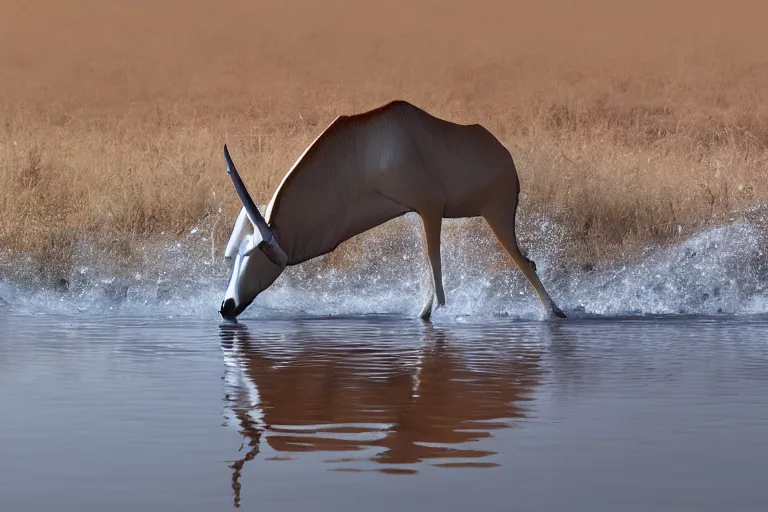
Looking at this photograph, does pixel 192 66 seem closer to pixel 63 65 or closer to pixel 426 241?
pixel 63 65

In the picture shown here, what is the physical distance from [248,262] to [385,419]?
494 centimetres

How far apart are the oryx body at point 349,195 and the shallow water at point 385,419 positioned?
0.60 meters

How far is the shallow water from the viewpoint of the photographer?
17.5 feet

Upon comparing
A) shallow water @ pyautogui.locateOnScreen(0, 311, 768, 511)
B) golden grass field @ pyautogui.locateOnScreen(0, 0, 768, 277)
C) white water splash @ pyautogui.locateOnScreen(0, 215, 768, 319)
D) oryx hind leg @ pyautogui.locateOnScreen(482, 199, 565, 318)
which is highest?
golden grass field @ pyautogui.locateOnScreen(0, 0, 768, 277)

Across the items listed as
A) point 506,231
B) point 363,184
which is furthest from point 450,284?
point 363,184

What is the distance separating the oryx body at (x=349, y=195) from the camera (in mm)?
11844

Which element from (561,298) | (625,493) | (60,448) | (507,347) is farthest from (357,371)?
(561,298)

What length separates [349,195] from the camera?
12.1 m

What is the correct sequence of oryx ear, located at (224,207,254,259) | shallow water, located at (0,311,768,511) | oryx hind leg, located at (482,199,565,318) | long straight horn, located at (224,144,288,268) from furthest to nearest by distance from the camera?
oryx hind leg, located at (482,199,565,318) < oryx ear, located at (224,207,254,259) < long straight horn, located at (224,144,288,268) < shallow water, located at (0,311,768,511)

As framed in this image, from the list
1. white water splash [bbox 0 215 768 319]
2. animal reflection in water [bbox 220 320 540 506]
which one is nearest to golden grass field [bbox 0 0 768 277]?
white water splash [bbox 0 215 768 319]

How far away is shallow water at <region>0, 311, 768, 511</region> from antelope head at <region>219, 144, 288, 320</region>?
462mm

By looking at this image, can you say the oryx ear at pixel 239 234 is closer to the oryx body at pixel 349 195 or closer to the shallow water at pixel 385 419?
the oryx body at pixel 349 195

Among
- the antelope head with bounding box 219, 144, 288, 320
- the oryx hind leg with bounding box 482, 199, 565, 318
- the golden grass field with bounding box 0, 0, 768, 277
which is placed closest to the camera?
the antelope head with bounding box 219, 144, 288, 320

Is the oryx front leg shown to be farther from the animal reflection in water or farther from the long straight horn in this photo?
the long straight horn
